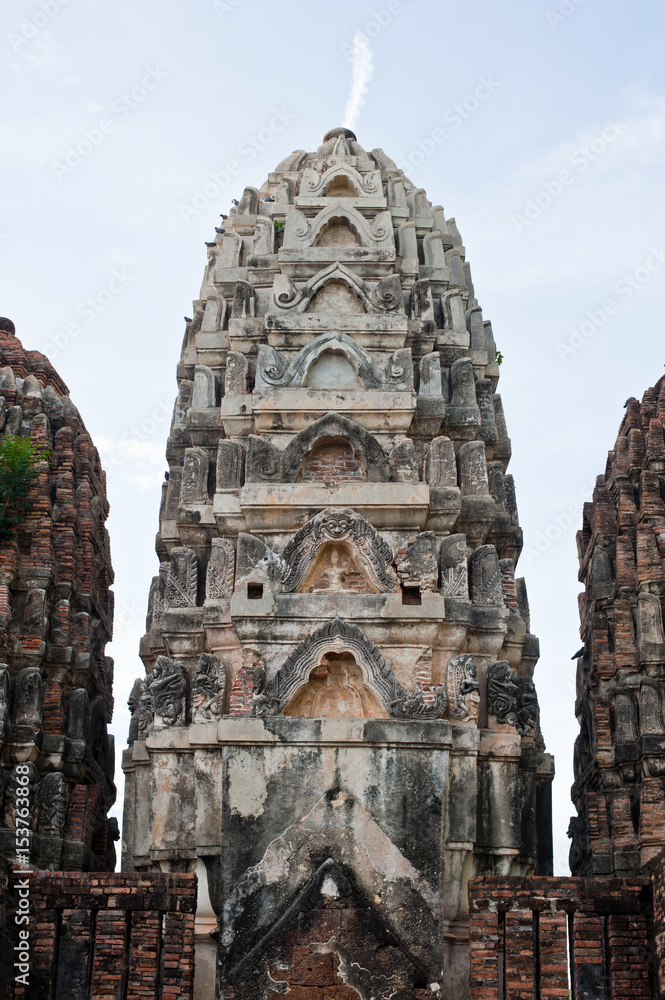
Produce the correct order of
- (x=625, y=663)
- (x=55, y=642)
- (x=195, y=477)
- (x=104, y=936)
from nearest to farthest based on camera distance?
(x=104, y=936)
(x=195, y=477)
(x=55, y=642)
(x=625, y=663)

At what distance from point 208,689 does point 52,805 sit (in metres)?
3.34

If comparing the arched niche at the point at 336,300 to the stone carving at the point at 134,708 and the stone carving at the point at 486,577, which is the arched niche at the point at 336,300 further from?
→ the stone carving at the point at 134,708

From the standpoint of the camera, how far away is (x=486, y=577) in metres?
19.1

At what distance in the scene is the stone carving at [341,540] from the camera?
60.0 feet

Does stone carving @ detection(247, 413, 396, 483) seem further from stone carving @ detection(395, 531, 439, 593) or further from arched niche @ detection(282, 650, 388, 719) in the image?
arched niche @ detection(282, 650, 388, 719)

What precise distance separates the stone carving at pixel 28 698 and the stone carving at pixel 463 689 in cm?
621

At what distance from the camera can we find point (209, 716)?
17.8m

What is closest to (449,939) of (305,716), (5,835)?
(305,716)

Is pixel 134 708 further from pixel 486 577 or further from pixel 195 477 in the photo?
pixel 486 577

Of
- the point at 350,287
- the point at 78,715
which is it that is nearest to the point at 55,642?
the point at 78,715

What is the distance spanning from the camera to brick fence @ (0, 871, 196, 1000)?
1474 centimetres

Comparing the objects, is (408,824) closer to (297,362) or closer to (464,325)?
(297,362)

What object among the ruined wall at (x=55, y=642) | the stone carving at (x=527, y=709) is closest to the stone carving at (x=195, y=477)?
the ruined wall at (x=55, y=642)

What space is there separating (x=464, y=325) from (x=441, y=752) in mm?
7916
